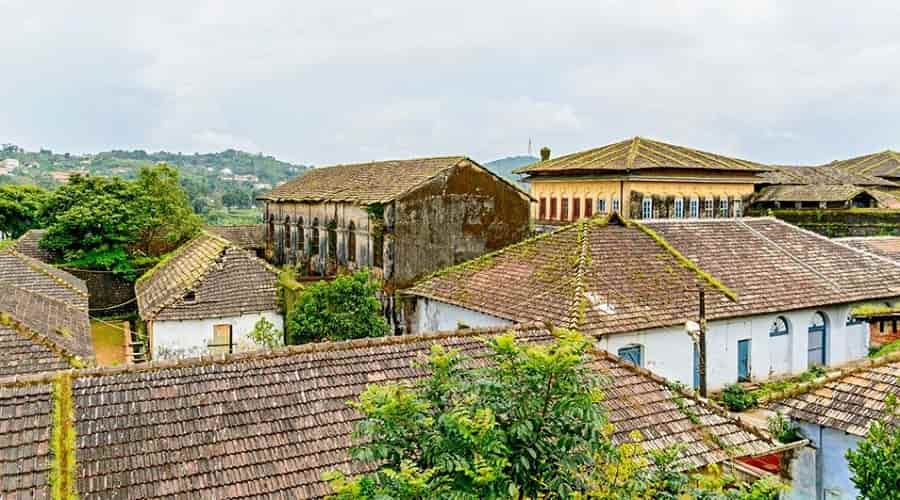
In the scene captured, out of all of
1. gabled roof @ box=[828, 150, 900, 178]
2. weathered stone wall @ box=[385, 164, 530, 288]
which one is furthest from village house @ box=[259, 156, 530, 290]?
Answer: gabled roof @ box=[828, 150, 900, 178]

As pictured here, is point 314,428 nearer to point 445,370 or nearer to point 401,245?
point 445,370

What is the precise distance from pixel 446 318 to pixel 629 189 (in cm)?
1506

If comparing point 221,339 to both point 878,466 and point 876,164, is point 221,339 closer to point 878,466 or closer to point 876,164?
point 878,466

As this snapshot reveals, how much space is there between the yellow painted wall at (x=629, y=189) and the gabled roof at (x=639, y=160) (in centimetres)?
64

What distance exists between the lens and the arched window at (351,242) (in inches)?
1083

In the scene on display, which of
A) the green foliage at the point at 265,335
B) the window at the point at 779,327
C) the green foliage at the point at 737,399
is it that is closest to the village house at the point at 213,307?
the green foliage at the point at 265,335

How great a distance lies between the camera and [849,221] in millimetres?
34969

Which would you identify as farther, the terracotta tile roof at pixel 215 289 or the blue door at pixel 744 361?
the terracotta tile roof at pixel 215 289

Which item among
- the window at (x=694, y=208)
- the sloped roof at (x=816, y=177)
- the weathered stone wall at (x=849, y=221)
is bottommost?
the weathered stone wall at (x=849, y=221)

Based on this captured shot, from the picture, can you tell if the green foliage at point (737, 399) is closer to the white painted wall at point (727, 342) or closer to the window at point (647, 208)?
the white painted wall at point (727, 342)

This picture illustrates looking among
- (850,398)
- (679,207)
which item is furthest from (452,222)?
(850,398)

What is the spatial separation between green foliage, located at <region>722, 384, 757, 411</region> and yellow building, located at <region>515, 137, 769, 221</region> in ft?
50.1

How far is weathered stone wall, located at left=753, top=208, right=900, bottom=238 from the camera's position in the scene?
3391cm

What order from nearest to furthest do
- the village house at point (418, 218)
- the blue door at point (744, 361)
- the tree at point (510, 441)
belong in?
the tree at point (510, 441), the blue door at point (744, 361), the village house at point (418, 218)
